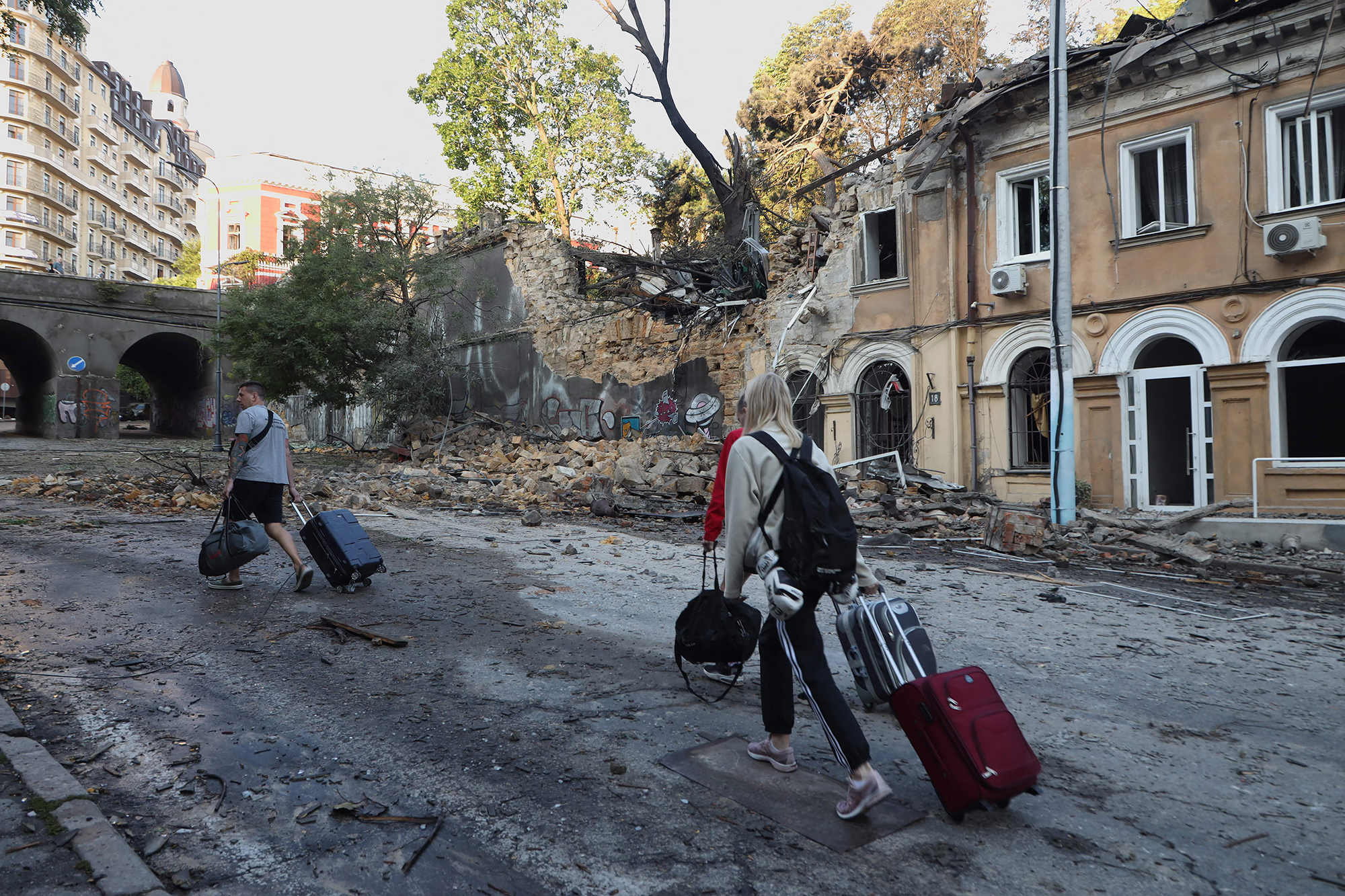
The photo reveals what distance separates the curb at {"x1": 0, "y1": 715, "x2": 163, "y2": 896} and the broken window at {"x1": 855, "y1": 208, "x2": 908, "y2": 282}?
16.0 metres

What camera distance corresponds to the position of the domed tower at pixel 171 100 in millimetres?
100188

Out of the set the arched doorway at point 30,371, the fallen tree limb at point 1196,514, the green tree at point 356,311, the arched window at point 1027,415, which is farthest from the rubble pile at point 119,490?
the arched doorway at point 30,371

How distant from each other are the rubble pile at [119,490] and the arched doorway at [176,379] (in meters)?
21.5

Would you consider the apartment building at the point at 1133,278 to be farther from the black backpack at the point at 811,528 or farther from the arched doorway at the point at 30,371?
the arched doorway at the point at 30,371

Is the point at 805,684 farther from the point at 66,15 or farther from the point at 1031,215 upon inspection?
the point at 1031,215

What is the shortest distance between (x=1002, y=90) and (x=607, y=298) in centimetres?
1210

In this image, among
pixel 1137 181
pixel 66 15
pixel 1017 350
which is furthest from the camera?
pixel 1017 350

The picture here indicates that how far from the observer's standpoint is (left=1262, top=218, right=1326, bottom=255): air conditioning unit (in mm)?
11445

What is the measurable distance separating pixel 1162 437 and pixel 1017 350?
2.72 m

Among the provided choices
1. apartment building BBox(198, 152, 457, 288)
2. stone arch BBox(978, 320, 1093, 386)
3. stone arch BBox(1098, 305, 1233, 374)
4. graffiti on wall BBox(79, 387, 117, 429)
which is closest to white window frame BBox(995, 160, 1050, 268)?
stone arch BBox(978, 320, 1093, 386)

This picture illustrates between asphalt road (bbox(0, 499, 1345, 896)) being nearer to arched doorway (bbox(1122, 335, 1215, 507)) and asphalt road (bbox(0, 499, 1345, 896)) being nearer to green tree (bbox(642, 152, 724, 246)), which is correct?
arched doorway (bbox(1122, 335, 1215, 507))

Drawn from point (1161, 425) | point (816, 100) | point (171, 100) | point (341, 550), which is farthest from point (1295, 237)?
point (171, 100)

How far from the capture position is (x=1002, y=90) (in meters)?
14.5

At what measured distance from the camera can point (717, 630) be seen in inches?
151
